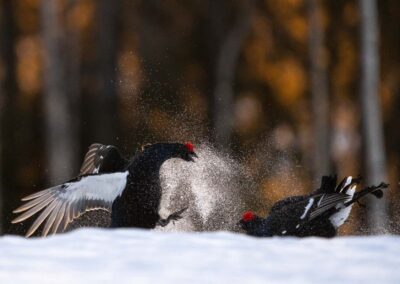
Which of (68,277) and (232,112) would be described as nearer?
(68,277)

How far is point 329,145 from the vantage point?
1590 centimetres

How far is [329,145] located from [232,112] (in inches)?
65.7

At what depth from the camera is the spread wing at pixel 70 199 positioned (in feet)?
22.5

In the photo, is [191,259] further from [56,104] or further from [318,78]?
[318,78]

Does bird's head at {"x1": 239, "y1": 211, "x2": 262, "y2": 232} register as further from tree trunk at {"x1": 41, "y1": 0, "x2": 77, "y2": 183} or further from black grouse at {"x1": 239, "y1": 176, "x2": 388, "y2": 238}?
tree trunk at {"x1": 41, "y1": 0, "x2": 77, "y2": 183}

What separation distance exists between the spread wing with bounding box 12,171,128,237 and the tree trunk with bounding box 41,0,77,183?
21.5ft

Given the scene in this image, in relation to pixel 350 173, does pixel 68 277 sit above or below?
above

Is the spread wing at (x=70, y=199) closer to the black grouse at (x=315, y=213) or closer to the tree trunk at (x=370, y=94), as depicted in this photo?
the black grouse at (x=315, y=213)

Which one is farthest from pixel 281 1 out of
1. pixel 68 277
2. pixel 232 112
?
pixel 68 277

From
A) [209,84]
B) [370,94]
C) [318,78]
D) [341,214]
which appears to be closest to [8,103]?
[209,84]

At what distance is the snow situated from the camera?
3.36 meters

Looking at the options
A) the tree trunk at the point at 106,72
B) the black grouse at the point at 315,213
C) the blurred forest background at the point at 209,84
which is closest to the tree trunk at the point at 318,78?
the blurred forest background at the point at 209,84

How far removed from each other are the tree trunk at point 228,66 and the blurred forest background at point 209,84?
2cm

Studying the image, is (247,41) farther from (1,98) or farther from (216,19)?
(1,98)
